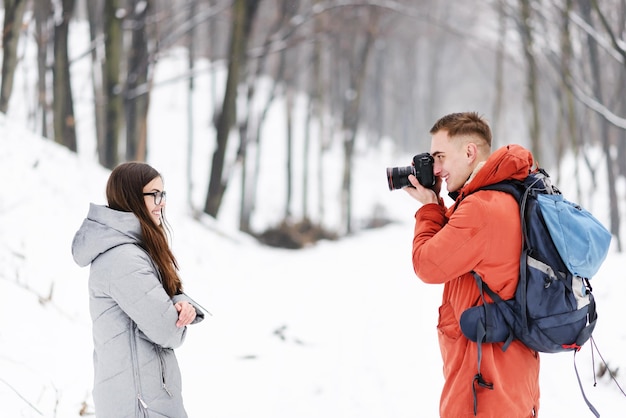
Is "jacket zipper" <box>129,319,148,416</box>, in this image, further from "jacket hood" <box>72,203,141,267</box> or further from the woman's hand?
"jacket hood" <box>72,203,141,267</box>

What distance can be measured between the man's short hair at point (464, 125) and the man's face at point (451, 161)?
25 millimetres

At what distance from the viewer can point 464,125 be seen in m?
2.71

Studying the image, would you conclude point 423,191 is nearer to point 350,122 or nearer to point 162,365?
point 162,365

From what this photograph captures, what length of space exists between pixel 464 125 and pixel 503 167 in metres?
0.30

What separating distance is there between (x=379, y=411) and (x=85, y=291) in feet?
9.56

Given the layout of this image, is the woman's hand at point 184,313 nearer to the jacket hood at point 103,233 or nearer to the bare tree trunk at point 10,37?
the jacket hood at point 103,233

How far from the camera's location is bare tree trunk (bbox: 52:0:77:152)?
9.79 metres

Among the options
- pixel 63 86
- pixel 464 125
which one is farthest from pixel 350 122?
pixel 464 125

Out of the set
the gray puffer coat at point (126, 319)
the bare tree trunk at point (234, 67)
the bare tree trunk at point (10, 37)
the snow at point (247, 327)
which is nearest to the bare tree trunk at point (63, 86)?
the snow at point (247, 327)

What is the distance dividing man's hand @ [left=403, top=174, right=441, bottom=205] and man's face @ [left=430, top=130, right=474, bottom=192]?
0.06 metres

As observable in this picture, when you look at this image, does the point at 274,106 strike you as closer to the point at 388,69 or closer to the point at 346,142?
the point at 388,69

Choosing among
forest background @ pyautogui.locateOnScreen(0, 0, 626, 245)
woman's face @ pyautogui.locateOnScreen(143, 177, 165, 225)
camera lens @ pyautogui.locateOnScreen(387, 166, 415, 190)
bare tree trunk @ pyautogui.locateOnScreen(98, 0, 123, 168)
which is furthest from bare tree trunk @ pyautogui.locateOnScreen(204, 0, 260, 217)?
camera lens @ pyautogui.locateOnScreen(387, 166, 415, 190)

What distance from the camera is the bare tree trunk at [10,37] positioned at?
7.59m

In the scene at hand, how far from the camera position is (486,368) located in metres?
2.49
